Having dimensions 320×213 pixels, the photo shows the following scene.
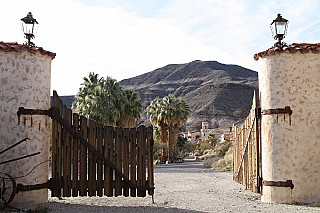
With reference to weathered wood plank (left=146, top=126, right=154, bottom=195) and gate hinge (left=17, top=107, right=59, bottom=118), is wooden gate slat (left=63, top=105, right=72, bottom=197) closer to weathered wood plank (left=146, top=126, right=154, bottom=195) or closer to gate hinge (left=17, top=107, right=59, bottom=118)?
gate hinge (left=17, top=107, right=59, bottom=118)

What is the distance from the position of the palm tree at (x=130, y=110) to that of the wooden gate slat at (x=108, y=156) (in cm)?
2565

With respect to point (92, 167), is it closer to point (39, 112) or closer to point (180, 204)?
point (39, 112)

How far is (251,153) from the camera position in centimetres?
1212

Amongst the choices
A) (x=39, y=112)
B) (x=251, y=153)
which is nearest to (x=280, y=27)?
(x=251, y=153)

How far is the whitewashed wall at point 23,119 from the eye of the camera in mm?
9328

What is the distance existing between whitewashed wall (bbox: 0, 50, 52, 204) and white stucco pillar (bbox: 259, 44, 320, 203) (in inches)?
229

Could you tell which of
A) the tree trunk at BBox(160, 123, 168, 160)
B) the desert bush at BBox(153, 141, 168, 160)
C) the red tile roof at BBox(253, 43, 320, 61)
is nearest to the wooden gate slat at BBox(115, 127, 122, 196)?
the red tile roof at BBox(253, 43, 320, 61)

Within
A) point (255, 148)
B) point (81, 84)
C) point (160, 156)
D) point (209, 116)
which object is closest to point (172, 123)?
point (160, 156)

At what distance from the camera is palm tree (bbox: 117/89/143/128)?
36.4 meters

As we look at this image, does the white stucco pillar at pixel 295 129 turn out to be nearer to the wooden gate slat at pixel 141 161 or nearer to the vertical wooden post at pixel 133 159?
the wooden gate slat at pixel 141 161

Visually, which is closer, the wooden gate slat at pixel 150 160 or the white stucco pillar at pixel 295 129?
the white stucco pillar at pixel 295 129

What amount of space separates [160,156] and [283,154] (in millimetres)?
34692

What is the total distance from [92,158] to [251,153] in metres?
5.14

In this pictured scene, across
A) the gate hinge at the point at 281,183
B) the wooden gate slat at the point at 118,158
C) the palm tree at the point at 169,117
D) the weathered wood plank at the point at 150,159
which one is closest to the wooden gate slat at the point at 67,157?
the wooden gate slat at the point at 118,158
